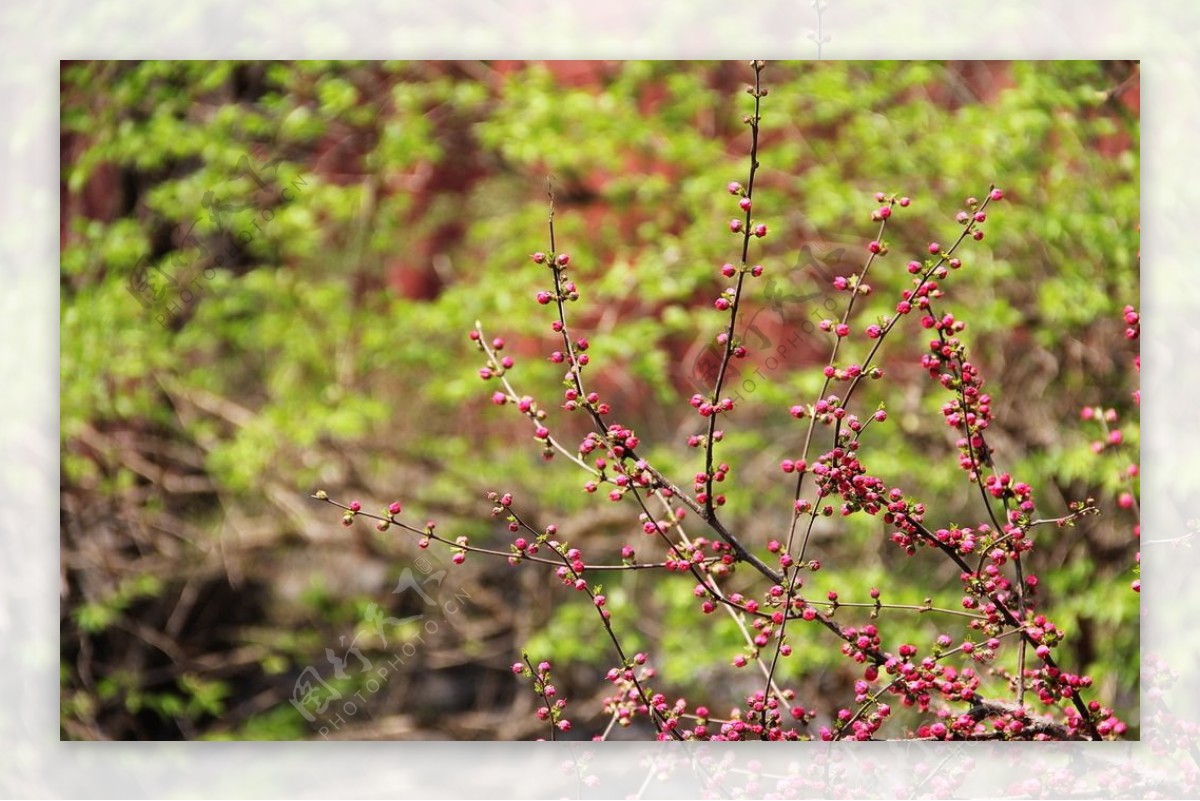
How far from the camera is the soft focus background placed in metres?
2.11

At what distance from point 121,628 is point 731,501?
4.23 ft

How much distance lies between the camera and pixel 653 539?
251 centimetres

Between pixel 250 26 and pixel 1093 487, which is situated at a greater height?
pixel 250 26

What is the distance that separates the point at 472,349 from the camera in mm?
2594

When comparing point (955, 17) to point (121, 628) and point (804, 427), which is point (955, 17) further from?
point (121, 628)

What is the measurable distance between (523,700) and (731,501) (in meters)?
0.66

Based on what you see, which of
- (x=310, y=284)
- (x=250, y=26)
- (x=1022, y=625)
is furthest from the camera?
(x=310, y=284)

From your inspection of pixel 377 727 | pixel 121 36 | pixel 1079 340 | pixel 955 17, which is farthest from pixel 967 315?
pixel 121 36

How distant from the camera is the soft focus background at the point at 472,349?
211 cm

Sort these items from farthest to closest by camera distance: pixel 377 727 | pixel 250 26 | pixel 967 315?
pixel 967 315, pixel 377 727, pixel 250 26

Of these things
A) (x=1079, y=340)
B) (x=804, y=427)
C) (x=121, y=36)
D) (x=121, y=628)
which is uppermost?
(x=121, y=36)

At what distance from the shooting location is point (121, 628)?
2160mm

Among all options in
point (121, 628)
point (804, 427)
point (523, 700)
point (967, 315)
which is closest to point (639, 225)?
point (804, 427)

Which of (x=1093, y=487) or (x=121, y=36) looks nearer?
(x=121, y=36)
